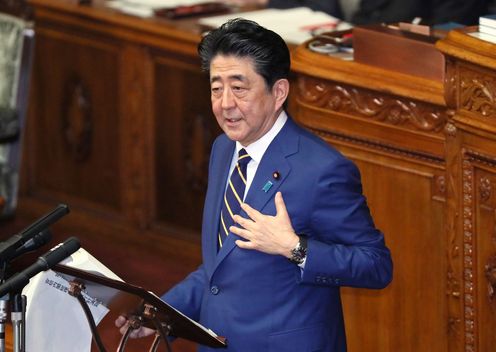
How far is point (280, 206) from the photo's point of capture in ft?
10.8

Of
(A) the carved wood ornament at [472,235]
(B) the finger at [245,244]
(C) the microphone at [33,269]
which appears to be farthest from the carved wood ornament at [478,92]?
(C) the microphone at [33,269]

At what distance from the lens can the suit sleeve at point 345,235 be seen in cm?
330

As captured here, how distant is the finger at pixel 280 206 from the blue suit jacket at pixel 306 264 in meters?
0.06

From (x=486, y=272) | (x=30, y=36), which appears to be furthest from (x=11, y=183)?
(x=486, y=272)

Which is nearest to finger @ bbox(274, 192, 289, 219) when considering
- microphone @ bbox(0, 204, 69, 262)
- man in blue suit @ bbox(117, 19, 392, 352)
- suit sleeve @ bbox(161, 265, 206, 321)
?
man in blue suit @ bbox(117, 19, 392, 352)

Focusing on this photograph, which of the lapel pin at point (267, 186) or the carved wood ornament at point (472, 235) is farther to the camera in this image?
the carved wood ornament at point (472, 235)

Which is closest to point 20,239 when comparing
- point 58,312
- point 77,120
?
point 58,312

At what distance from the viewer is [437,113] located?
4.35 m

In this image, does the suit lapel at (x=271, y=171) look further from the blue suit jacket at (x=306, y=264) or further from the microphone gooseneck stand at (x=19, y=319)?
the microphone gooseneck stand at (x=19, y=319)

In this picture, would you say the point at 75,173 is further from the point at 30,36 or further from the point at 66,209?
the point at 66,209

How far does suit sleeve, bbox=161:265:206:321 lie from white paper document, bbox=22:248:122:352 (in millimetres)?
204

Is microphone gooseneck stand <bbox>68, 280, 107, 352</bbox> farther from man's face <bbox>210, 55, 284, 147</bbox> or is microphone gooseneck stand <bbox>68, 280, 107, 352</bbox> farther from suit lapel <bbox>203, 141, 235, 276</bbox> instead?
man's face <bbox>210, 55, 284, 147</bbox>

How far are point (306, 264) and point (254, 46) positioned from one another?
0.56m

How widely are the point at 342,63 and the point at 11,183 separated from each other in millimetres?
Result: 2212
